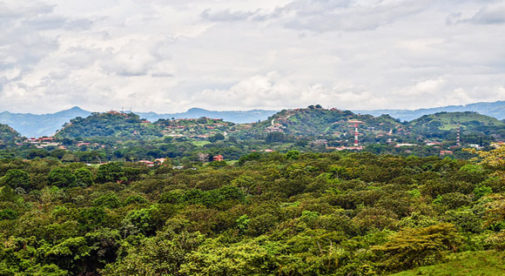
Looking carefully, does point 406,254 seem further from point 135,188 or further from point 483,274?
point 135,188

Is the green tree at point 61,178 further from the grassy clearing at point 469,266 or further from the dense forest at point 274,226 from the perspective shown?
the grassy clearing at point 469,266

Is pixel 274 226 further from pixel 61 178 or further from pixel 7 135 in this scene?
pixel 7 135

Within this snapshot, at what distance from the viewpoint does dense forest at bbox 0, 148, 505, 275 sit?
19.2 meters

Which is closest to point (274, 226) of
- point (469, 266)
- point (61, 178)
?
point (469, 266)

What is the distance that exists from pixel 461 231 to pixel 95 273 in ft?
75.9

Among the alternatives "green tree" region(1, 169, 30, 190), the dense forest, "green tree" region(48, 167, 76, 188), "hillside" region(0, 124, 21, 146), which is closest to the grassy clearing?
the dense forest

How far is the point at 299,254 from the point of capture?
20.8 meters

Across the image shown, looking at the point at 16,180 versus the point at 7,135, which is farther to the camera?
the point at 7,135

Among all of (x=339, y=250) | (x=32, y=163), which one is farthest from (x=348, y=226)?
(x=32, y=163)

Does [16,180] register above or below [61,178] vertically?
above

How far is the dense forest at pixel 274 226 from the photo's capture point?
1916 centimetres

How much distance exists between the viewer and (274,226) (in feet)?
93.4

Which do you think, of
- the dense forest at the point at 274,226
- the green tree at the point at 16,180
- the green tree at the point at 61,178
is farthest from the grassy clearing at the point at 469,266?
the green tree at the point at 16,180

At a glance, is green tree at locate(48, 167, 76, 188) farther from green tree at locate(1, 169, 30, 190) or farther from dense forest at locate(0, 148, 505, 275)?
dense forest at locate(0, 148, 505, 275)
